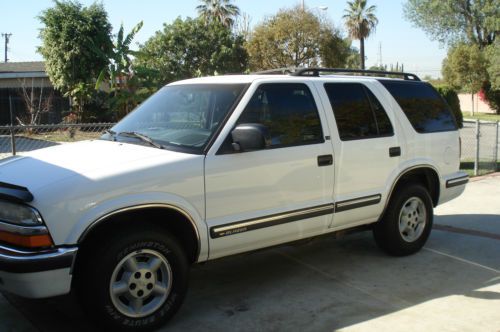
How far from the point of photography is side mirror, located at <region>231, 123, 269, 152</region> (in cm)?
418

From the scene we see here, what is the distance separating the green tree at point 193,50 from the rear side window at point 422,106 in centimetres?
3148

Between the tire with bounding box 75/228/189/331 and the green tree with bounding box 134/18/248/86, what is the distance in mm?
33780

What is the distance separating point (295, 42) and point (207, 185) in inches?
1247

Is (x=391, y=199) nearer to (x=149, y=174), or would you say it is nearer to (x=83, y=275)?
(x=149, y=174)

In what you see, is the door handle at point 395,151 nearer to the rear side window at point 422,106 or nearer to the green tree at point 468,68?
the rear side window at point 422,106

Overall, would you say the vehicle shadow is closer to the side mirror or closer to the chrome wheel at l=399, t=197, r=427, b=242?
the chrome wheel at l=399, t=197, r=427, b=242

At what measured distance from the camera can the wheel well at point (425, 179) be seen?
578cm

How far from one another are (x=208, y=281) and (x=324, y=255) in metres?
1.49

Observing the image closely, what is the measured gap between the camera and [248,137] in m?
4.18

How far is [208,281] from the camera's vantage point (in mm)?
5180

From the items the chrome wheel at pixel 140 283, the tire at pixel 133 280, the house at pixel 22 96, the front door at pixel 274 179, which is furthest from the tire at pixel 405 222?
the house at pixel 22 96

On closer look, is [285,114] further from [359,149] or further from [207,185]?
[207,185]

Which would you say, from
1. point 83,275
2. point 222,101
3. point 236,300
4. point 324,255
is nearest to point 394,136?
point 324,255

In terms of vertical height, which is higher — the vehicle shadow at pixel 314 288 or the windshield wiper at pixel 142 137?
A: the windshield wiper at pixel 142 137
